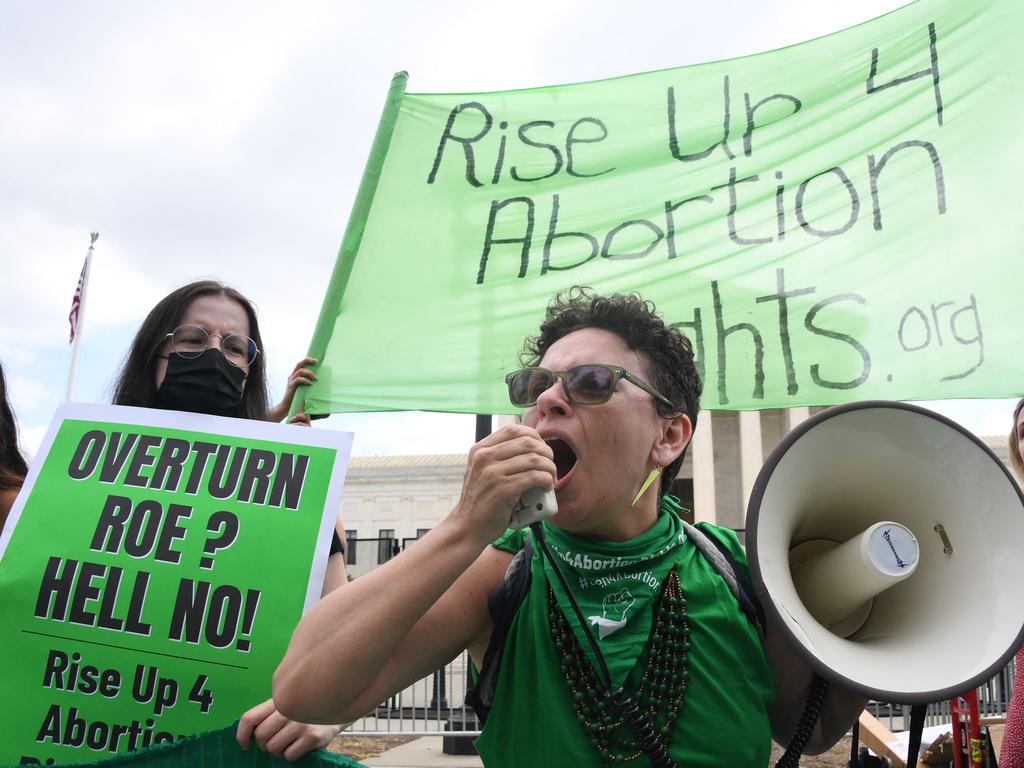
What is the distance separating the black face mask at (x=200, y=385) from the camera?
219 centimetres

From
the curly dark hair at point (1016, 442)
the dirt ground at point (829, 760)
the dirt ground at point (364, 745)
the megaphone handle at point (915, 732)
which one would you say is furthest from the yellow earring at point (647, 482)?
the dirt ground at point (364, 745)

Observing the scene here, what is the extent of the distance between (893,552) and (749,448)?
94.6 feet

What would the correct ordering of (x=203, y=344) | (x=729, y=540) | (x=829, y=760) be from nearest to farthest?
1. (x=729, y=540)
2. (x=203, y=344)
3. (x=829, y=760)

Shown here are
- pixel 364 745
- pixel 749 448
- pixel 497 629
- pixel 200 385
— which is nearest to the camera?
pixel 497 629

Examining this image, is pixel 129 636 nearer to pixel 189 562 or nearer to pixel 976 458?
pixel 189 562

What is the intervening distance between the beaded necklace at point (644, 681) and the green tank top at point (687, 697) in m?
0.01

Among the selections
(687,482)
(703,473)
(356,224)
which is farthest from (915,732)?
(687,482)

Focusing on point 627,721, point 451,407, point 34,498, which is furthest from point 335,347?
point 627,721

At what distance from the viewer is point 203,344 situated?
233 cm

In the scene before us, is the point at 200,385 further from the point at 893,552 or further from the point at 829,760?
the point at 829,760

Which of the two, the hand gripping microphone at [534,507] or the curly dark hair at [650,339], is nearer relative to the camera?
the hand gripping microphone at [534,507]

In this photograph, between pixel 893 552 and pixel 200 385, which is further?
pixel 200 385

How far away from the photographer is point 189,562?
1.87 metres

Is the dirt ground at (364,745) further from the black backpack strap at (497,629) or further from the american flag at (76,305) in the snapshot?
the american flag at (76,305)
